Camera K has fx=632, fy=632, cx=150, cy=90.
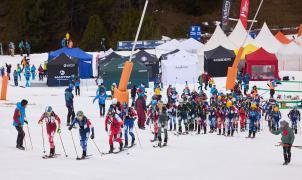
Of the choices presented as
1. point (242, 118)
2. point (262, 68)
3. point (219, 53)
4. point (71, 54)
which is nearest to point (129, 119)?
point (242, 118)

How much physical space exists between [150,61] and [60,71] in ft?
20.9

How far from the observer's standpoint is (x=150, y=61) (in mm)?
42969

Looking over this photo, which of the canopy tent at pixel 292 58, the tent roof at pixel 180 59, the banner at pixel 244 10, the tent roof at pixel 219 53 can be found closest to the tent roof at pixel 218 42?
the tent roof at pixel 219 53

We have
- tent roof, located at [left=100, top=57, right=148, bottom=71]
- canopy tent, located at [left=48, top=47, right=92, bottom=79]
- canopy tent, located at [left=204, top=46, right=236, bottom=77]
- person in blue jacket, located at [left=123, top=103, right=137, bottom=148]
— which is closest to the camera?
person in blue jacket, located at [left=123, top=103, right=137, bottom=148]

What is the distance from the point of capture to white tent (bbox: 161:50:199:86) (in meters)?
40.8

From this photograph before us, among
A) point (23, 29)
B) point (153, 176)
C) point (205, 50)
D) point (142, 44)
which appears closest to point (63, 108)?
point (153, 176)

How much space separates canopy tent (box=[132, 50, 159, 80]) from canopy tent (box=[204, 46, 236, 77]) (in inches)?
147

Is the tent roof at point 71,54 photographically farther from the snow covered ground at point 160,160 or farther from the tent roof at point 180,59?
the snow covered ground at point 160,160

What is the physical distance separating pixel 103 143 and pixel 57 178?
20.2 feet

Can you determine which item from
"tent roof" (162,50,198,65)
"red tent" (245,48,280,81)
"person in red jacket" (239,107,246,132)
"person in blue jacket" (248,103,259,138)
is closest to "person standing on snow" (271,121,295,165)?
"person in blue jacket" (248,103,259,138)

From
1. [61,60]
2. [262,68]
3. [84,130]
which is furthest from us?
[262,68]

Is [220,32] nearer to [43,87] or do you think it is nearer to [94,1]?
[43,87]

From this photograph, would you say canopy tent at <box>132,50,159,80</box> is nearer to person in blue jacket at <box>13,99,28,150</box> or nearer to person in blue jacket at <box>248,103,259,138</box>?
person in blue jacket at <box>248,103,259,138</box>

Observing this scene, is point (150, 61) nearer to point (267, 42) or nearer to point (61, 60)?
point (61, 60)
